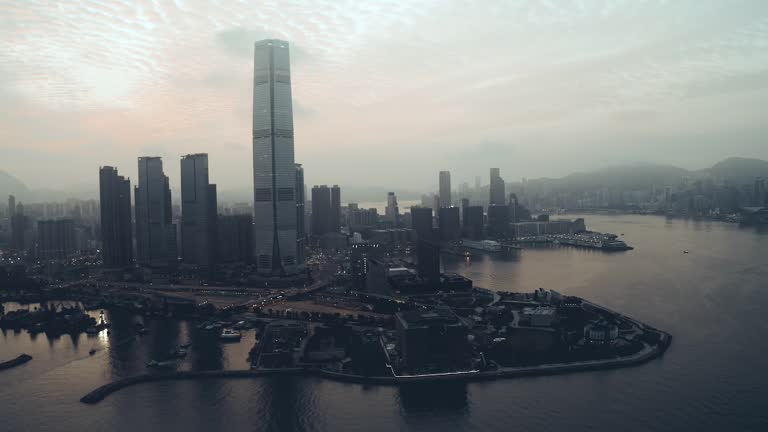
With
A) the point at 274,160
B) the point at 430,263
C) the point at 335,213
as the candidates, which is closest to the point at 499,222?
the point at 335,213

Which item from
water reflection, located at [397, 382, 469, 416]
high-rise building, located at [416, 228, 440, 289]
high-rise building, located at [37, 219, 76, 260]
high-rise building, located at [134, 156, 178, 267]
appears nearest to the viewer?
water reflection, located at [397, 382, 469, 416]

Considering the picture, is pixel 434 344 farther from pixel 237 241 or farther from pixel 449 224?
pixel 449 224

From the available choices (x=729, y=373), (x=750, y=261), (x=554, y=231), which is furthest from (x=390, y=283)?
(x=554, y=231)

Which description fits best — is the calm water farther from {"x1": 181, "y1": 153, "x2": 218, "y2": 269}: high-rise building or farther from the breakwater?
{"x1": 181, "y1": 153, "x2": 218, "y2": 269}: high-rise building

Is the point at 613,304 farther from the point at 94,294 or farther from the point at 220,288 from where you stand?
the point at 94,294

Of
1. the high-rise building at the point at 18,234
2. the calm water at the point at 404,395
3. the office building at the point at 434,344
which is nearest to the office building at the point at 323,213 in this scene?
the high-rise building at the point at 18,234

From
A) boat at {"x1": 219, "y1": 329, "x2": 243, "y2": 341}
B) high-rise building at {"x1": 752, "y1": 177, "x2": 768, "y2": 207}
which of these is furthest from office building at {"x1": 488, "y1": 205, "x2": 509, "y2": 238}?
boat at {"x1": 219, "y1": 329, "x2": 243, "y2": 341}

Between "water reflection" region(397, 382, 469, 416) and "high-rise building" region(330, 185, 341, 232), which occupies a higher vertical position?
"high-rise building" region(330, 185, 341, 232)
